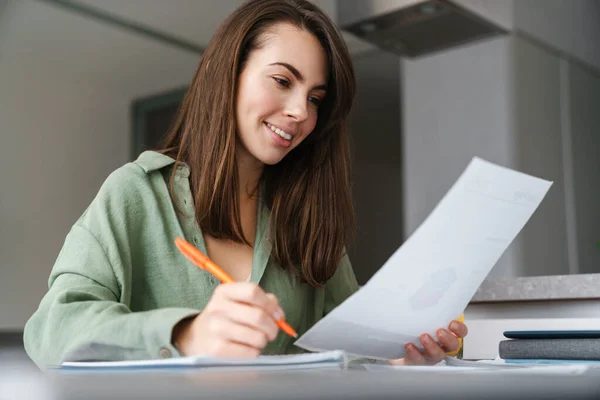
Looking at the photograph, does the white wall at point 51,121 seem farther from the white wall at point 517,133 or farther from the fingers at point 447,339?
the fingers at point 447,339

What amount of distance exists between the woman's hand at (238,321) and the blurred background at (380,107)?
152 centimetres

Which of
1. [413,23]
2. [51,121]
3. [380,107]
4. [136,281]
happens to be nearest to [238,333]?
[136,281]

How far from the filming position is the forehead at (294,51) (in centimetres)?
128

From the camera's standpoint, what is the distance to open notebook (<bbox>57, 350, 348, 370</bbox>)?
0.58m

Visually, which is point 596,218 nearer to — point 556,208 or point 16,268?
point 556,208

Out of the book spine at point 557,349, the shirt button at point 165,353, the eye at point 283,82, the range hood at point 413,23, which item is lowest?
the shirt button at point 165,353

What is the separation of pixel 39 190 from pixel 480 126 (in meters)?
2.61

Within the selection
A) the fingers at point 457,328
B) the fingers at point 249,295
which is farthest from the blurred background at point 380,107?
the fingers at point 249,295

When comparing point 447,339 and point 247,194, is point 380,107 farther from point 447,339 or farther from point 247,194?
point 447,339

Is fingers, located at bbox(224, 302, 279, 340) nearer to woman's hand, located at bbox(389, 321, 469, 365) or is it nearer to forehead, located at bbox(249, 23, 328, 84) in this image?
woman's hand, located at bbox(389, 321, 469, 365)

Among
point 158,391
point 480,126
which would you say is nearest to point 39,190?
point 480,126

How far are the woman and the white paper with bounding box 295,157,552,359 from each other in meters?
0.13

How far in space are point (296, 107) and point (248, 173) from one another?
19 cm

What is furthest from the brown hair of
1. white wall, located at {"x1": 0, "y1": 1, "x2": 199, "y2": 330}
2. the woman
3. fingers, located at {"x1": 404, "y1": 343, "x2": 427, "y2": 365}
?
white wall, located at {"x1": 0, "y1": 1, "x2": 199, "y2": 330}
